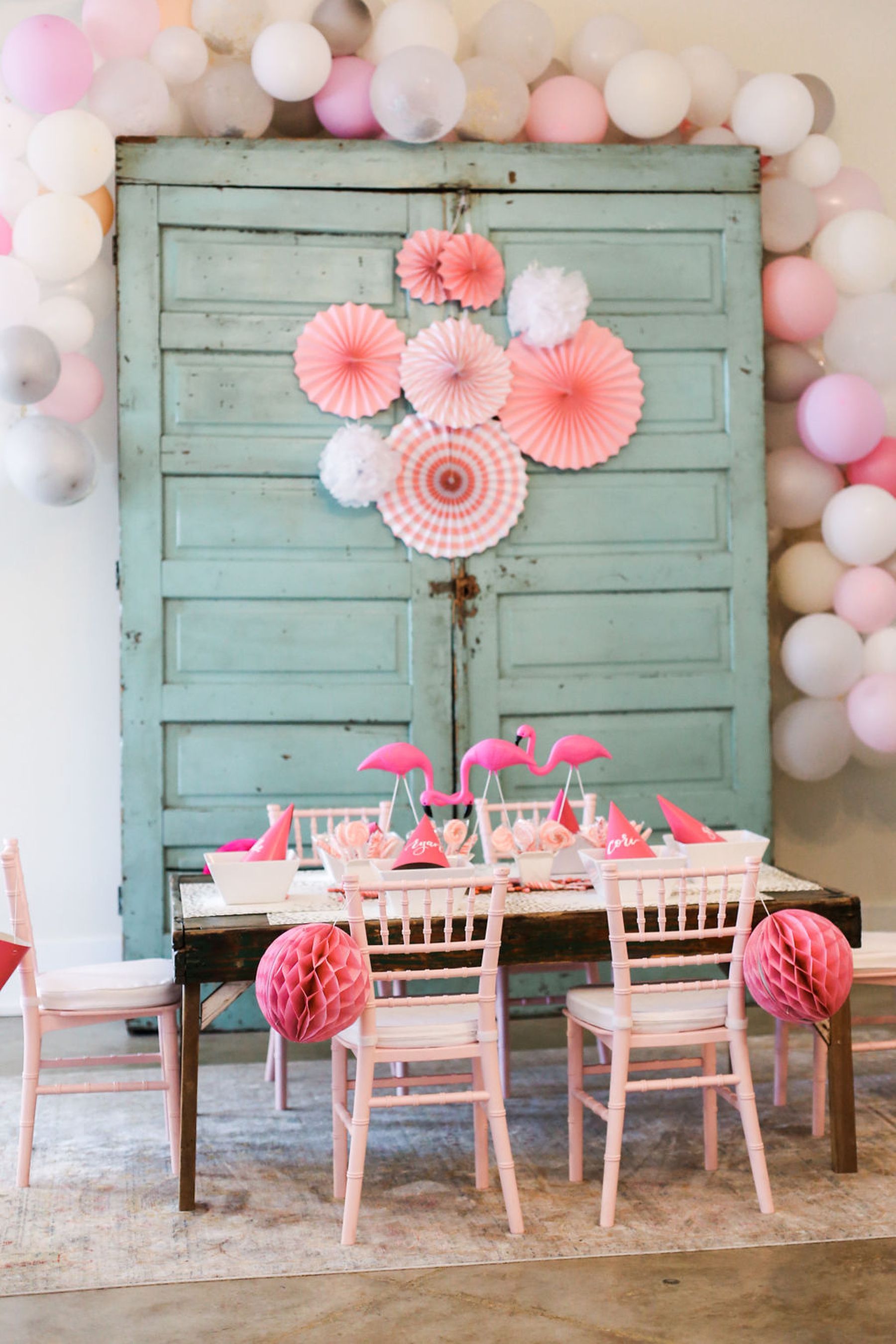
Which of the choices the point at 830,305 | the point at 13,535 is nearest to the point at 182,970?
the point at 13,535

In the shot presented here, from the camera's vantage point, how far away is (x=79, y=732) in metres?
4.20

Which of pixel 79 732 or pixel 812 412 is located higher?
pixel 812 412

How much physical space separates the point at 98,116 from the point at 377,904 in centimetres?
247

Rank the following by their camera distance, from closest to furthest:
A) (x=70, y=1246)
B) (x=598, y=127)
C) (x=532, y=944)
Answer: (x=70, y=1246), (x=532, y=944), (x=598, y=127)

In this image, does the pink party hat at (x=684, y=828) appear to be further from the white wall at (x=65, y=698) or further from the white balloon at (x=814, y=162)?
the white balloon at (x=814, y=162)

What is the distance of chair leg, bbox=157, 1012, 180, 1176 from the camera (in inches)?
109

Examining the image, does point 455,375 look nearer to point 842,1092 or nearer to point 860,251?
point 860,251

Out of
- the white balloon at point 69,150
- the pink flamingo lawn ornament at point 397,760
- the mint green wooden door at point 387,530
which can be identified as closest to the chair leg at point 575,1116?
the pink flamingo lawn ornament at point 397,760

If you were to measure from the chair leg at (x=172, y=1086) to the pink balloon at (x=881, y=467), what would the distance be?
8.66 feet

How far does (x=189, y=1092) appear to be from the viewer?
2.57 metres

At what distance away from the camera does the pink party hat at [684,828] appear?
295cm

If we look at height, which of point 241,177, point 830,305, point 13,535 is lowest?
point 13,535

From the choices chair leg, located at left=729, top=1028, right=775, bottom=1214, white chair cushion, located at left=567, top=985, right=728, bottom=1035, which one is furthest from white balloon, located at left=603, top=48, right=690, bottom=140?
chair leg, located at left=729, top=1028, right=775, bottom=1214

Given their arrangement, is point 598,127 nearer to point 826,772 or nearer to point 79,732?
point 826,772
